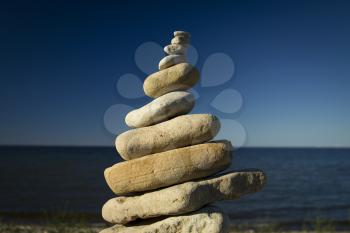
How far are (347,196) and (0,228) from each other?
31966 millimetres

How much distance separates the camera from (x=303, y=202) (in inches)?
1312

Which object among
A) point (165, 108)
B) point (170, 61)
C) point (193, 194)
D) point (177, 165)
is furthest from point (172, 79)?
point (193, 194)

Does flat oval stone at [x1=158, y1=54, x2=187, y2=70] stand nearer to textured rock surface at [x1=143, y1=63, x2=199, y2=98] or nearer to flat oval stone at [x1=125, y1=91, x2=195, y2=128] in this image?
textured rock surface at [x1=143, y1=63, x2=199, y2=98]

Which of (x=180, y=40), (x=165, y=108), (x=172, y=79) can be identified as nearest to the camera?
(x=165, y=108)

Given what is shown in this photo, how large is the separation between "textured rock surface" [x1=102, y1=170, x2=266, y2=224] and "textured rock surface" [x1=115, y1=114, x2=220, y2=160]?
78 cm

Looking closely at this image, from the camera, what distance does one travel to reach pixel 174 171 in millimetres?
7645

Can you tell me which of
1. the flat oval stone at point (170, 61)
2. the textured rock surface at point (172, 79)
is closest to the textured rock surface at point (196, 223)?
the textured rock surface at point (172, 79)

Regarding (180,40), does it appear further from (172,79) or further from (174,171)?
(174,171)

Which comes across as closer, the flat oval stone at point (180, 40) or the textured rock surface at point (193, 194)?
the textured rock surface at point (193, 194)

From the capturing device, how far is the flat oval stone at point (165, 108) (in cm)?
803

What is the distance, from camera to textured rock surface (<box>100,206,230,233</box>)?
7492mm

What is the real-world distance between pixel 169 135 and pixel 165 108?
1.85 ft

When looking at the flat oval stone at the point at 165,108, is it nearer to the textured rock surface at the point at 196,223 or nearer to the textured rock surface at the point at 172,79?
the textured rock surface at the point at 172,79

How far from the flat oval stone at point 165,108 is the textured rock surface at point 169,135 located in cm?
16
